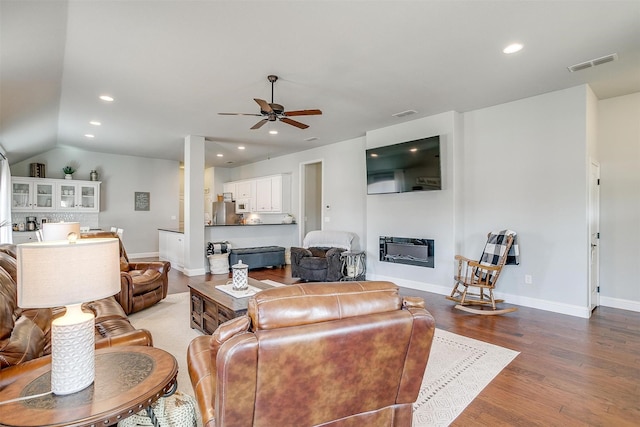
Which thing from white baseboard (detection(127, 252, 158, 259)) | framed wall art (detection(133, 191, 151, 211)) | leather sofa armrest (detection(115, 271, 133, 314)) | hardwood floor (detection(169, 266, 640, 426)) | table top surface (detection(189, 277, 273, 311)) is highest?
framed wall art (detection(133, 191, 151, 211))

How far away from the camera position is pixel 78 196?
305 inches

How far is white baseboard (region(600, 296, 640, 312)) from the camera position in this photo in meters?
4.08

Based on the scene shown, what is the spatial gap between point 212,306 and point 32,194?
690cm

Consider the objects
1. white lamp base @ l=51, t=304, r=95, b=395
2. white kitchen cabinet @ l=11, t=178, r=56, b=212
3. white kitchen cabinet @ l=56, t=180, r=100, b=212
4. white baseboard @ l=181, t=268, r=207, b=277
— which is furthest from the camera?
white kitchen cabinet @ l=56, t=180, r=100, b=212

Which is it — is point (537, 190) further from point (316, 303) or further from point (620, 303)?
point (316, 303)

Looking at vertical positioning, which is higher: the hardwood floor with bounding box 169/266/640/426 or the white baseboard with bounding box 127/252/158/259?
the white baseboard with bounding box 127/252/158/259

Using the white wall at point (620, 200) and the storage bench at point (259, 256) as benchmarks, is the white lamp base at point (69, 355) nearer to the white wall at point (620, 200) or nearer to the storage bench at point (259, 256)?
the storage bench at point (259, 256)

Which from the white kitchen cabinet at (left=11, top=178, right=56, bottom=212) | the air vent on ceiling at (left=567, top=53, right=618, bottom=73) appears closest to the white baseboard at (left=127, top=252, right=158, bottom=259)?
the white kitchen cabinet at (left=11, top=178, right=56, bottom=212)

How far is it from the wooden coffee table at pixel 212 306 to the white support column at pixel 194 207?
308cm

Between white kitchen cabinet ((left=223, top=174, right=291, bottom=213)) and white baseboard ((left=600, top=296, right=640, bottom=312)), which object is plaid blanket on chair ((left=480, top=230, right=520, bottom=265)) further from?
white kitchen cabinet ((left=223, top=174, right=291, bottom=213))

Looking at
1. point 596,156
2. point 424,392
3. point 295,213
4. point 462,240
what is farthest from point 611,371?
point 295,213

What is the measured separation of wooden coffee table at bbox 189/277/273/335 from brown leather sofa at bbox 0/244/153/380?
0.72 m

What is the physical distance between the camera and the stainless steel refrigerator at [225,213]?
8.63 meters

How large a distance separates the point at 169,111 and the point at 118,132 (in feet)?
6.63
